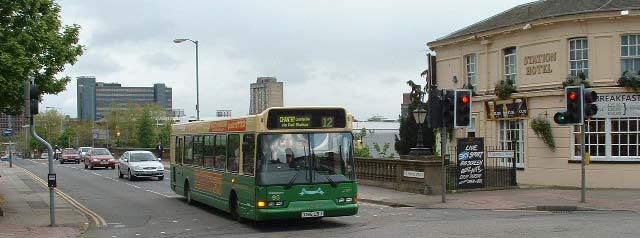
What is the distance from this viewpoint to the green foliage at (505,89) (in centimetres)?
2709

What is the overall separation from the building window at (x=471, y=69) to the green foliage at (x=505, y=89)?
2.07 m

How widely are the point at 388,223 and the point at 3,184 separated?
22411mm

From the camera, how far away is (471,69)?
29969 millimetres

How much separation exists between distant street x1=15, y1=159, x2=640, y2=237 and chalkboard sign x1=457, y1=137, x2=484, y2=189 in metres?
4.27

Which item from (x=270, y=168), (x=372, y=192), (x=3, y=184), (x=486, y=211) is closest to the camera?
(x=270, y=168)

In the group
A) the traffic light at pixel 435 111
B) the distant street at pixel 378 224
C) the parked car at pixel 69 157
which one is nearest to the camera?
the distant street at pixel 378 224

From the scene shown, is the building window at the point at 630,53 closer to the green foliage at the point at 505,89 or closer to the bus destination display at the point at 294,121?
the green foliage at the point at 505,89

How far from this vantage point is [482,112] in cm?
2919

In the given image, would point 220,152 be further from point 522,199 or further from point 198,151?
point 522,199

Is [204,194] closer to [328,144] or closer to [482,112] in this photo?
[328,144]

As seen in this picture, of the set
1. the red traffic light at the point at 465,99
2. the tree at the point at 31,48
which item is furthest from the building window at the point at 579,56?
the tree at the point at 31,48

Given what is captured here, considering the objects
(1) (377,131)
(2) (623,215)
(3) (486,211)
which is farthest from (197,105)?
(2) (623,215)

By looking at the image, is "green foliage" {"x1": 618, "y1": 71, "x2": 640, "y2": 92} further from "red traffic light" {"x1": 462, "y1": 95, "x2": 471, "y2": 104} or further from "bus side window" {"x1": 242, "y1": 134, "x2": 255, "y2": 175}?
"bus side window" {"x1": 242, "y1": 134, "x2": 255, "y2": 175}

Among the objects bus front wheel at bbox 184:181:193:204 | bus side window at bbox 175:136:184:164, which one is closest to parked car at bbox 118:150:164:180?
bus side window at bbox 175:136:184:164
